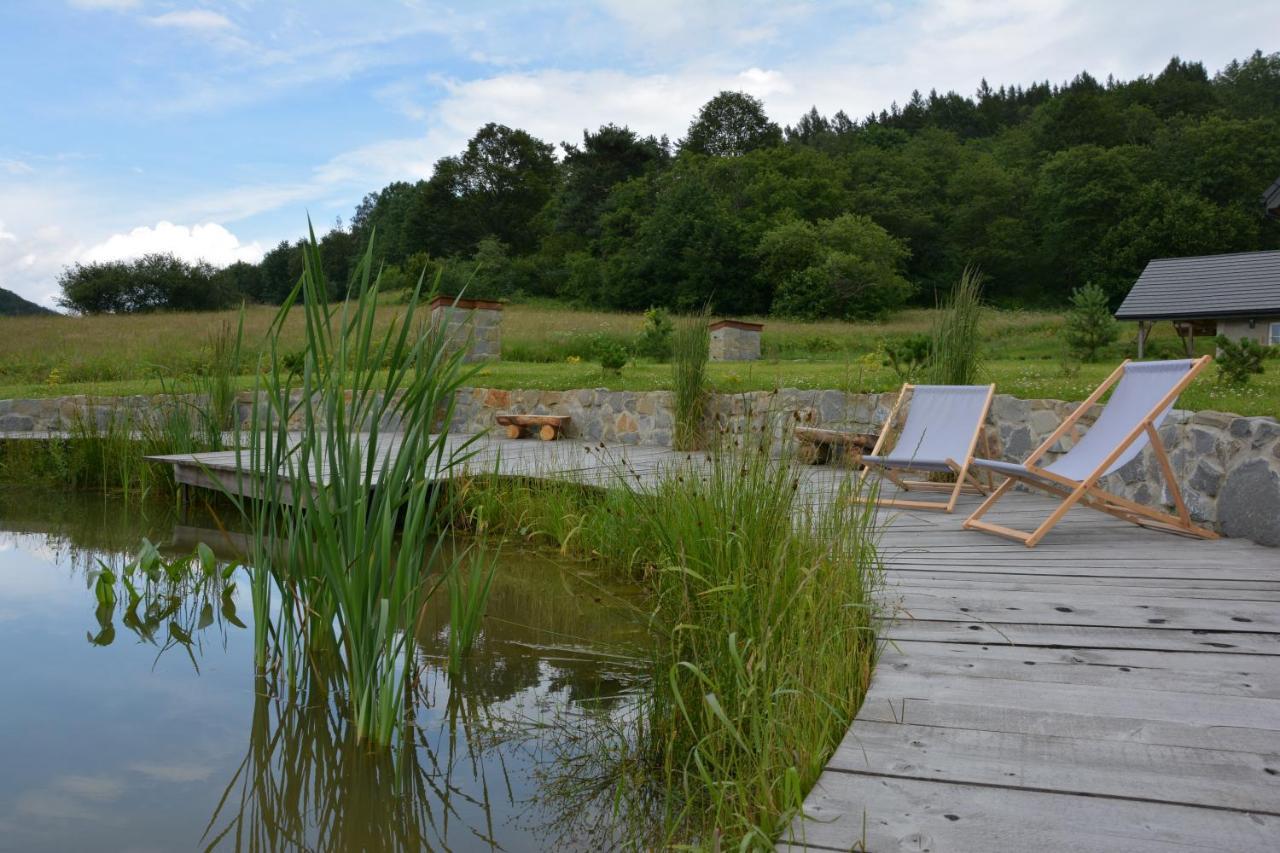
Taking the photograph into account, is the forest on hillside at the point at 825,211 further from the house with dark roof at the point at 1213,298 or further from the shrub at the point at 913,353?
the shrub at the point at 913,353

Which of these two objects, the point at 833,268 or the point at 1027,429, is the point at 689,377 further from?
the point at 833,268

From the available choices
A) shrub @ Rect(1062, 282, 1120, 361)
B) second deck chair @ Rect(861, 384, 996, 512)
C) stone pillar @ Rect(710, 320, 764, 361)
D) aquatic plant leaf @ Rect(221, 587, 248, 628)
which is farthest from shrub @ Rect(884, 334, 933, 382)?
shrub @ Rect(1062, 282, 1120, 361)

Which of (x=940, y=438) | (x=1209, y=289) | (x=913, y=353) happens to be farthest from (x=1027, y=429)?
(x=1209, y=289)

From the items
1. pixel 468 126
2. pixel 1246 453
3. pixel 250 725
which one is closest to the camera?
pixel 250 725

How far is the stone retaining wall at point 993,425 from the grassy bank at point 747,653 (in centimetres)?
30

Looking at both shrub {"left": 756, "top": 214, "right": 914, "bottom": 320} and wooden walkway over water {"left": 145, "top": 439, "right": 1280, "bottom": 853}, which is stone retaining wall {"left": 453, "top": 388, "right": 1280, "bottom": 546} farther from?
shrub {"left": 756, "top": 214, "right": 914, "bottom": 320}

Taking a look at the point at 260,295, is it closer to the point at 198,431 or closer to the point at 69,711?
the point at 198,431

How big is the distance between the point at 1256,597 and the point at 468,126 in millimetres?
44892

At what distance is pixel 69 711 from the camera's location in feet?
9.67

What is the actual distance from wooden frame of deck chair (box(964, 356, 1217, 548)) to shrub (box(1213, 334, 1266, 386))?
7.33ft

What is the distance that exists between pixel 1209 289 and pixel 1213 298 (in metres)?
0.58

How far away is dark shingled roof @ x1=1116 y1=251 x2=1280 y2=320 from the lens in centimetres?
2034

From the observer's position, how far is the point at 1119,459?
13.0 ft

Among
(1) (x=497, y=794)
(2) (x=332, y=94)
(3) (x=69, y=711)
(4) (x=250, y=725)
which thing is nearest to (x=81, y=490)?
(2) (x=332, y=94)
